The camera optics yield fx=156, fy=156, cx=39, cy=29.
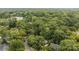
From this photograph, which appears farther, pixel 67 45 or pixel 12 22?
pixel 12 22

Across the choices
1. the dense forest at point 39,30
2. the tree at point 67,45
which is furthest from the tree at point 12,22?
the tree at point 67,45

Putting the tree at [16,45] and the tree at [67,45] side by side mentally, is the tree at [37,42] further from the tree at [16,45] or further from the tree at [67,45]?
the tree at [67,45]

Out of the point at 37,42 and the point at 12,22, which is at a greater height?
the point at 12,22

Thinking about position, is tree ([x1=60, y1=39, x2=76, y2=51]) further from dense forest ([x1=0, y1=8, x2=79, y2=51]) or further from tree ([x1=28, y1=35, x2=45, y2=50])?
tree ([x1=28, y1=35, x2=45, y2=50])

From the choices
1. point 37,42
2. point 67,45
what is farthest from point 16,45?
point 67,45

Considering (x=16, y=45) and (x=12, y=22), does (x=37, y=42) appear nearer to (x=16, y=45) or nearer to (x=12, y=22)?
(x=16, y=45)

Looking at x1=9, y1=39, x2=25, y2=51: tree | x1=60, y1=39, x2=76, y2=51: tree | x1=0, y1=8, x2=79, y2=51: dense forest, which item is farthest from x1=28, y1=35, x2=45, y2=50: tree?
x1=60, y1=39, x2=76, y2=51: tree

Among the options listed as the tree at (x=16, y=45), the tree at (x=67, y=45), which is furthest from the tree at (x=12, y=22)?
the tree at (x=67, y=45)

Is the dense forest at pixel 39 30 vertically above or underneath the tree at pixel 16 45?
above
